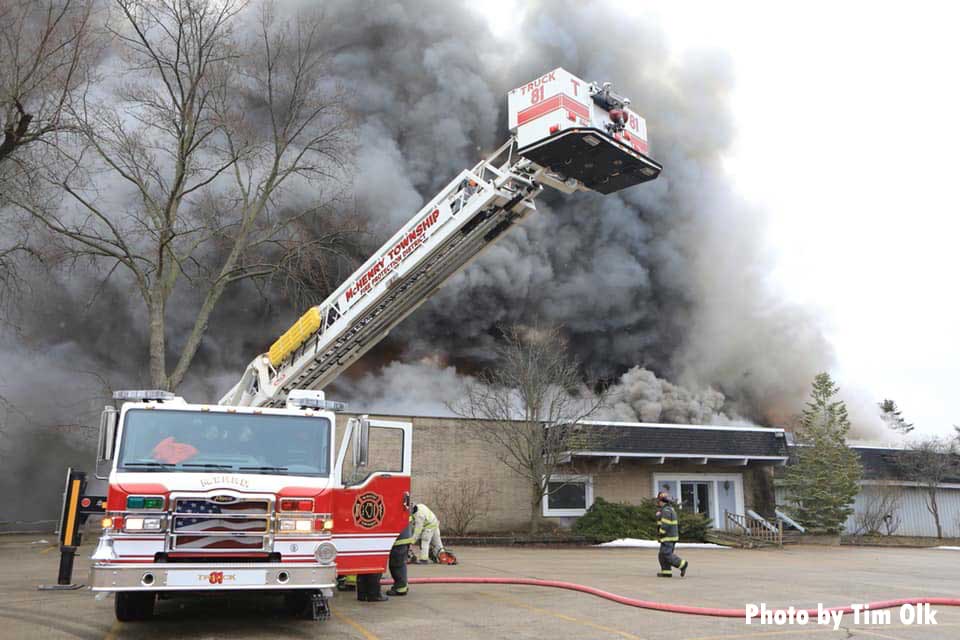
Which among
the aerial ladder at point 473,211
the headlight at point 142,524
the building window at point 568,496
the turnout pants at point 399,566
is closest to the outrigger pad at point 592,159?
the aerial ladder at point 473,211

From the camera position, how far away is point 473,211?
9336 mm

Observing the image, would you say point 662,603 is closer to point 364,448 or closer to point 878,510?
point 364,448

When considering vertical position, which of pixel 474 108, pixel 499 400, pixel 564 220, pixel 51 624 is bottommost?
pixel 51 624

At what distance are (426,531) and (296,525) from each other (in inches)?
256

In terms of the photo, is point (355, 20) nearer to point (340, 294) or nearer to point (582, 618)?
point (340, 294)

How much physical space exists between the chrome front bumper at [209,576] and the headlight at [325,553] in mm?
83

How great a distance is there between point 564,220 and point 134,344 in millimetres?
17195

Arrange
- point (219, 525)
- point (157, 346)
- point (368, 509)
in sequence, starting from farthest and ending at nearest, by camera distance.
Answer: point (157, 346), point (368, 509), point (219, 525)

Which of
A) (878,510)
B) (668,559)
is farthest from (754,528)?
(668,559)

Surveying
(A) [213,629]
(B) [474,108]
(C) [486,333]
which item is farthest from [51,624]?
(B) [474,108]

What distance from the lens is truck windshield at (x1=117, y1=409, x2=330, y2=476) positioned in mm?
6258

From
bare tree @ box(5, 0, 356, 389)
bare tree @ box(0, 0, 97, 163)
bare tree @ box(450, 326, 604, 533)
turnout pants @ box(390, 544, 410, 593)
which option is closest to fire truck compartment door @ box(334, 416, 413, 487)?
turnout pants @ box(390, 544, 410, 593)

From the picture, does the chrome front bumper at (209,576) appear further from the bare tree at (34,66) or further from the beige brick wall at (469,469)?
the beige brick wall at (469,469)

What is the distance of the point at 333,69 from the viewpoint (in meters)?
26.3
